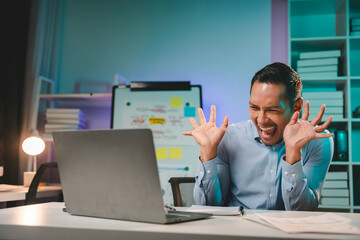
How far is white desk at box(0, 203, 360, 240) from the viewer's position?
68 cm

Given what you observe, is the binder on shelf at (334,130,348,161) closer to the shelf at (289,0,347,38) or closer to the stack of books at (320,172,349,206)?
the stack of books at (320,172,349,206)

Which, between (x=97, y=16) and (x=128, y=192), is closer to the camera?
(x=128, y=192)

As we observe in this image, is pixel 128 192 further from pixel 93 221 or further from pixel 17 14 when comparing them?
pixel 17 14

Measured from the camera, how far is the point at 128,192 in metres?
0.82

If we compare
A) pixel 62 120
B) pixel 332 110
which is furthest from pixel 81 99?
pixel 332 110

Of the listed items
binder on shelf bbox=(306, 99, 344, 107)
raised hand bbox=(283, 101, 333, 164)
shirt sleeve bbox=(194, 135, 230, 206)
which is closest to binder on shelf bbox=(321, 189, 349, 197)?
binder on shelf bbox=(306, 99, 344, 107)

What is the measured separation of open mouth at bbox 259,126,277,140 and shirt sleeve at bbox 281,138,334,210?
161mm

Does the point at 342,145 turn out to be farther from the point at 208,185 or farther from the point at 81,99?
the point at 81,99

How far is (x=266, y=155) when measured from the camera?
1.62 m

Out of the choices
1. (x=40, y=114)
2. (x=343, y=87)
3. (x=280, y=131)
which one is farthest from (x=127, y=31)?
(x=280, y=131)

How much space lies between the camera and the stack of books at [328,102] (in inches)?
106

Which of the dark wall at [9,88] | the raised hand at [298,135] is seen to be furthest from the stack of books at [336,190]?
the dark wall at [9,88]

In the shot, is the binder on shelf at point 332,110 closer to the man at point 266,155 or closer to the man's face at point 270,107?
the man at point 266,155

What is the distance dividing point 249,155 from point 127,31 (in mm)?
2093
